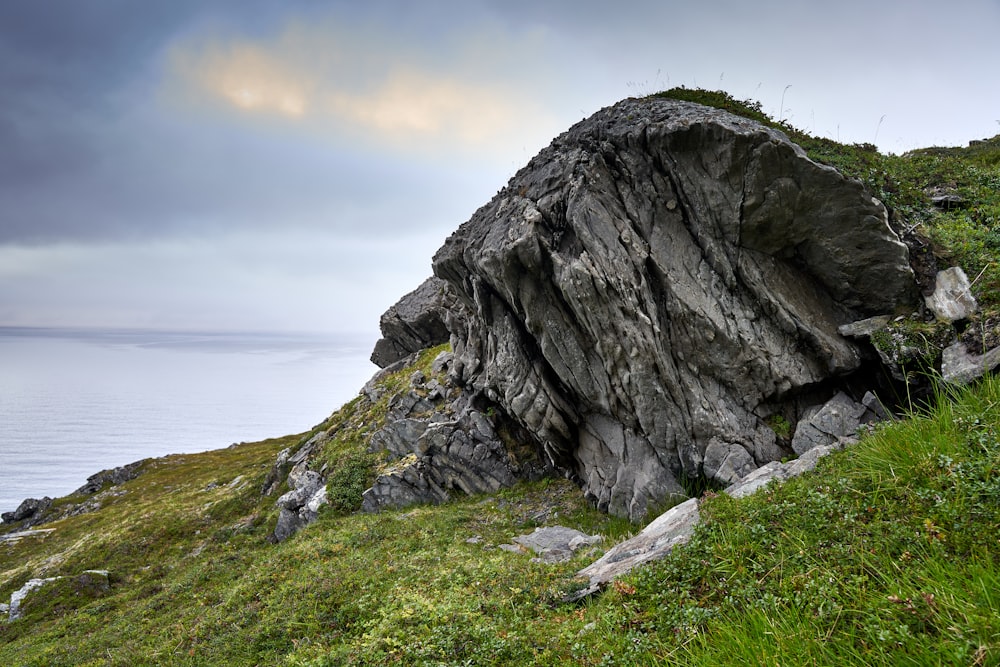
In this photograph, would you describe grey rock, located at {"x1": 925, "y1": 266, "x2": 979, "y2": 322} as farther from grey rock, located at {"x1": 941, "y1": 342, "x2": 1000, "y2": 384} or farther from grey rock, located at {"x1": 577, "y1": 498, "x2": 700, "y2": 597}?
grey rock, located at {"x1": 577, "y1": 498, "x2": 700, "y2": 597}

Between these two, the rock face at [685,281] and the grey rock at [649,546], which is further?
the rock face at [685,281]

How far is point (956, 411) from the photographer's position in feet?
28.1

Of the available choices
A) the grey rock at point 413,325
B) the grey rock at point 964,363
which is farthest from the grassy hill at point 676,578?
the grey rock at point 413,325

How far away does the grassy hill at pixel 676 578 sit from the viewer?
197 inches

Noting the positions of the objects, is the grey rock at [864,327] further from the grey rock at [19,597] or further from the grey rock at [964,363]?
the grey rock at [19,597]

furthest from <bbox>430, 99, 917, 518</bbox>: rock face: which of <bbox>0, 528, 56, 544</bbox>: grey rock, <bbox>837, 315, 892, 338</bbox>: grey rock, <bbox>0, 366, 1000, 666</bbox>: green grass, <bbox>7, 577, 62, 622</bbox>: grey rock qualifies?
<bbox>0, 528, 56, 544</bbox>: grey rock

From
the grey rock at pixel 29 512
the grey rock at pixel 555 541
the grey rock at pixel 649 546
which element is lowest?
the grey rock at pixel 555 541

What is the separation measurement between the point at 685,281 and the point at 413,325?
31046 mm

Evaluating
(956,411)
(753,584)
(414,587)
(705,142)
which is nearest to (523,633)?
(753,584)

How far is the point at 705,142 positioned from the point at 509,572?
16.0 metres

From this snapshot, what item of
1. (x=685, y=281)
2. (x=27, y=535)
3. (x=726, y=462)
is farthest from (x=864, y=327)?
(x=27, y=535)

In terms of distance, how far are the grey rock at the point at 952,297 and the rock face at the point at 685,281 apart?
0.72 metres

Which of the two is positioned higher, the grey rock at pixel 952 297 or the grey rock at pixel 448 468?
the grey rock at pixel 952 297

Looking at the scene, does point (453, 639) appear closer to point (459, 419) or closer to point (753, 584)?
point (753, 584)
